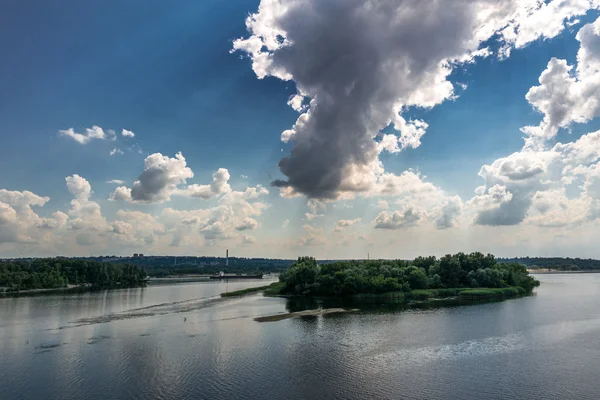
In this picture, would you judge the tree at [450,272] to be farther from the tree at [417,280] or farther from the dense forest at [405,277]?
the tree at [417,280]

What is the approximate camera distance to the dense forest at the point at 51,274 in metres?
155

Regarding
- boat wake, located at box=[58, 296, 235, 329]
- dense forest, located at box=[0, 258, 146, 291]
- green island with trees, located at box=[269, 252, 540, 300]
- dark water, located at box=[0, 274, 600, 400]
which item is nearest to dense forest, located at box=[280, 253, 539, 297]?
green island with trees, located at box=[269, 252, 540, 300]

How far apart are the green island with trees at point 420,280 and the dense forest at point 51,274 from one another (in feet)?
311

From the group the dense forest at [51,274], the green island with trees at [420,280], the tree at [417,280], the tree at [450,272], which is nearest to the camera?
the green island with trees at [420,280]

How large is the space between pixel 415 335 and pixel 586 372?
21.9 metres

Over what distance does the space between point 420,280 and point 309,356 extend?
73866mm

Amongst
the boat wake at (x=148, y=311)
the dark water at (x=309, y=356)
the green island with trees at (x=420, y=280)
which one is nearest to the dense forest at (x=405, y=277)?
the green island with trees at (x=420, y=280)

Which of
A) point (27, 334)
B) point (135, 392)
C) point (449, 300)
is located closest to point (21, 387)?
point (135, 392)

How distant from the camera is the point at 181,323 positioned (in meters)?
75.9

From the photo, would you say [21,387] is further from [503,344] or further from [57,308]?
[57,308]

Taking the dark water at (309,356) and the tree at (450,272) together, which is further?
the tree at (450,272)

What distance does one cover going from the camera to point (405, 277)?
385ft

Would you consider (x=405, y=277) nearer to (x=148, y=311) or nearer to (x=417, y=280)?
(x=417, y=280)

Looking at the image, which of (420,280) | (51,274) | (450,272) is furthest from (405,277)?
(51,274)
